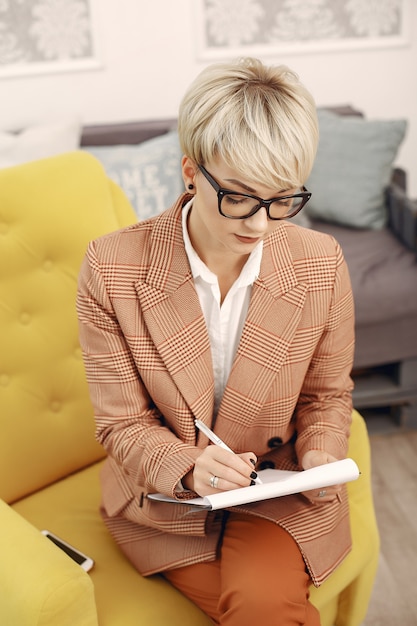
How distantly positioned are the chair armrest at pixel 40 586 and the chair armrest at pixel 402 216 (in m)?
1.84

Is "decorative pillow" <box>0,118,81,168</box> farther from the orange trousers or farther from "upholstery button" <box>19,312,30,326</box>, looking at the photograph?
the orange trousers

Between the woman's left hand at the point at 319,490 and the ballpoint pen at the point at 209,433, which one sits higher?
the ballpoint pen at the point at 209,433

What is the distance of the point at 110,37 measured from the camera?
2.89 meters

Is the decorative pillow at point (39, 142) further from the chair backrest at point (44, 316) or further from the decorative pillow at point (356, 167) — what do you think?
the chair backrest at point (44, 316)

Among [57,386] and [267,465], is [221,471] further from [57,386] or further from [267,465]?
[57,386]

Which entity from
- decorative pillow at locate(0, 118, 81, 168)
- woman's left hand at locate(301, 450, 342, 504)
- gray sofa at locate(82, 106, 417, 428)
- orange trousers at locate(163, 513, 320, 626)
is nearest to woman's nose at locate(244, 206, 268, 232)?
woman's left hand at locate(301, 450, 342, 504)

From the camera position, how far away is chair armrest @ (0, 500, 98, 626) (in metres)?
1.00

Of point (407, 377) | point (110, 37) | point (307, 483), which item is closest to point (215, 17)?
point (110, 37)

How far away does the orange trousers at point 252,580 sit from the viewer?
1.11 meters

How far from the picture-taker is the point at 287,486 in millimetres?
1020

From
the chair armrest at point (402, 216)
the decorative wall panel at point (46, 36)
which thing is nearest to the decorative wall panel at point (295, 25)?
the decorative wall panel at point (46, 36)

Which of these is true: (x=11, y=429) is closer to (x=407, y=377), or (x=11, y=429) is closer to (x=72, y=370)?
(x=72, y=370)

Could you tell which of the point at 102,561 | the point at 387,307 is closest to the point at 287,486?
the point at 102,561

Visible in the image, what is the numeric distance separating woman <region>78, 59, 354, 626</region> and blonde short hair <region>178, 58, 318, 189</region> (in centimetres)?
4
